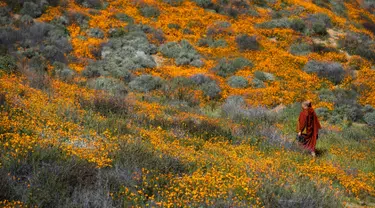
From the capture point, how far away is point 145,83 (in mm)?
16312

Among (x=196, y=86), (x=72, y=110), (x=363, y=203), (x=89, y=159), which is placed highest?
→ (x=89, y=159)

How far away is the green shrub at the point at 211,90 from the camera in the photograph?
16.3 m

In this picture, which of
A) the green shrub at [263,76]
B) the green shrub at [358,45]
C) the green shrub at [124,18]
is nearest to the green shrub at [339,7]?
the green shrub at [358,45]

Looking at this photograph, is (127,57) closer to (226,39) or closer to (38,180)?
(226,39)

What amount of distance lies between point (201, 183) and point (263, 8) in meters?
23.6

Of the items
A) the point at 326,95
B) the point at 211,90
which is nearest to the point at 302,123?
the point at 211,90

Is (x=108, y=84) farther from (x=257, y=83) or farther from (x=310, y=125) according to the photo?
(x=310, y=125)

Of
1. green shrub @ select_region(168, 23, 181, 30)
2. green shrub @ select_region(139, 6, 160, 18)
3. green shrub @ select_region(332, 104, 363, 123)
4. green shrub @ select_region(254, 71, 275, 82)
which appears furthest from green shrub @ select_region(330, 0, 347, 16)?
green shrub @ select_region(332, 104, 363, 123)

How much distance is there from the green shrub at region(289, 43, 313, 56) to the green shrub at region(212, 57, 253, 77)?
154 inches

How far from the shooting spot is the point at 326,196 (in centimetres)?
640

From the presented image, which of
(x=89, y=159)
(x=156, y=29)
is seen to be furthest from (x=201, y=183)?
(x=156, y=29)

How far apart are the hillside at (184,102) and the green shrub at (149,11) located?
0.09 m

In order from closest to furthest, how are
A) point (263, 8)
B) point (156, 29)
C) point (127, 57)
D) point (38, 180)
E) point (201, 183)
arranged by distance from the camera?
point (38, 180) → point (201, 183) → point (127, 57) → point (156, 29) → point (263, 8)

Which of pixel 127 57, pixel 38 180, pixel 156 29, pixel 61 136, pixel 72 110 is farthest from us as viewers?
pixel 156 29
